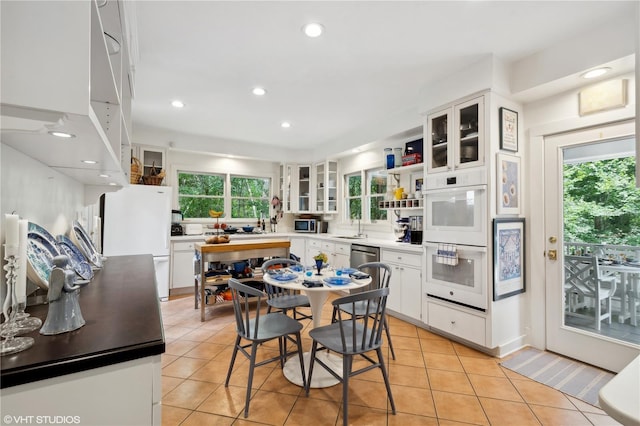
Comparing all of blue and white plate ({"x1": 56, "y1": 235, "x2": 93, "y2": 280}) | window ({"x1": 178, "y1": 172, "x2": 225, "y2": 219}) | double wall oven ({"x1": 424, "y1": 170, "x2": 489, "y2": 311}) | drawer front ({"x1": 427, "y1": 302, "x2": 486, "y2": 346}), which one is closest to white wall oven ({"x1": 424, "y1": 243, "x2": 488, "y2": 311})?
double wall oven ({"x1": 424, "y1": 170, "x2": 489, "y2": 311})

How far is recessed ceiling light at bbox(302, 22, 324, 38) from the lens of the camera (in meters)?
2.24

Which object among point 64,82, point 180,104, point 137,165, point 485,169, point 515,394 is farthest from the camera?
point 137,165

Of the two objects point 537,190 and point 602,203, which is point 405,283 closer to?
point 537,190

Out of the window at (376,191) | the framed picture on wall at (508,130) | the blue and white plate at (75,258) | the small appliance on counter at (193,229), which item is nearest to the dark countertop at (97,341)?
the blue and white plate at (75,258)

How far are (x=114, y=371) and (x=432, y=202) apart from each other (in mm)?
3099


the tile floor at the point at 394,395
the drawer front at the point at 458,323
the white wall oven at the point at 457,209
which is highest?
the white wall oven at the point at 457,209

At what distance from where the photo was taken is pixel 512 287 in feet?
9.47

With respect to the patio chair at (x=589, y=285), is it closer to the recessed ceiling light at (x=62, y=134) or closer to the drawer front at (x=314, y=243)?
the drawer front at (x=314, y=243)

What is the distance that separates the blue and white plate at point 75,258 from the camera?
5.17ft

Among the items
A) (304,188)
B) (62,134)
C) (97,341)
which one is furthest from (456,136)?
(304,188)

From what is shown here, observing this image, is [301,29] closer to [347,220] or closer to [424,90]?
[424,90]

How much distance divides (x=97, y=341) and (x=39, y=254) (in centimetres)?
69

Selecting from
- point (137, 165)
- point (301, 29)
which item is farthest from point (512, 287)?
point (137, 165)

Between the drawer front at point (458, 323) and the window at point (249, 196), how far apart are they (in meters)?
4.02
